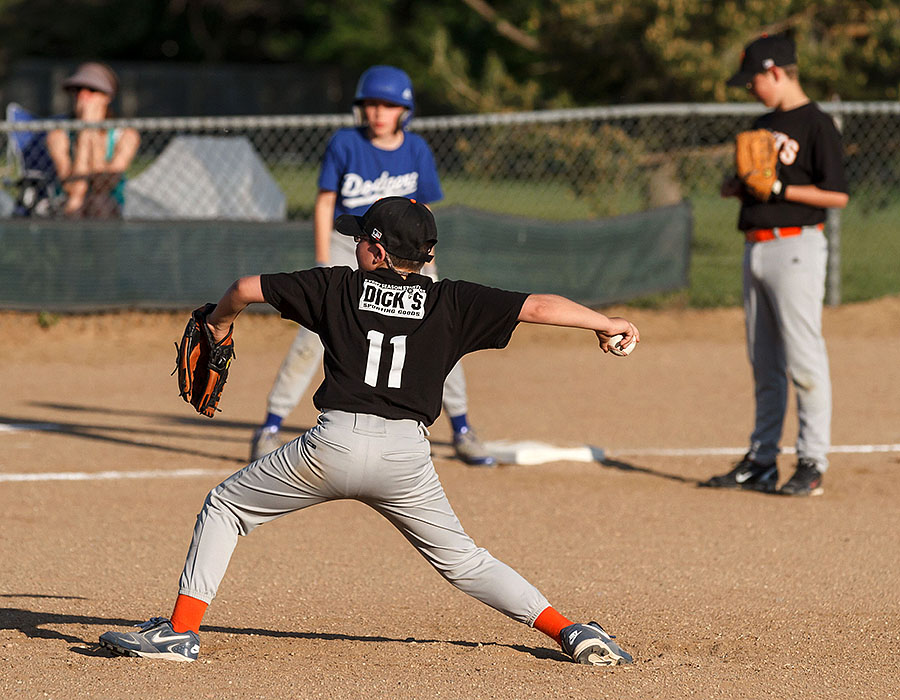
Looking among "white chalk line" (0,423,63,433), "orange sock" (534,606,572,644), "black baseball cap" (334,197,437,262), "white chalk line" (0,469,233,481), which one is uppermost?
"black baseball cap" (334,197,437,262)

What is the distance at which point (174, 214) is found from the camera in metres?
11.9

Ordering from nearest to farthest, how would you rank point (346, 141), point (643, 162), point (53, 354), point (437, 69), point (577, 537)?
point (577, 537) < point (346, 141) < point (53, 354) < point (643, 162) < point (437, 69)

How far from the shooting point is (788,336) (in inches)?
236

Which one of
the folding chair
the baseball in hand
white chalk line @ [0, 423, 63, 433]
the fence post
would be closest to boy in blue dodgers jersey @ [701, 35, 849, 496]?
the baseball in hand

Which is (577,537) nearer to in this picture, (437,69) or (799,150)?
(799,150)

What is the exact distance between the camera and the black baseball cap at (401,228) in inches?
147

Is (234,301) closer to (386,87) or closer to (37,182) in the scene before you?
(386,87)

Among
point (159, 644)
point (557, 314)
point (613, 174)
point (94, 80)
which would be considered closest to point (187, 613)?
point (159, 644)

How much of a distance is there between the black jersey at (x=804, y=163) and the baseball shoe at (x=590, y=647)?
9.32 feet

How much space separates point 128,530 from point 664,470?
9.47 ft

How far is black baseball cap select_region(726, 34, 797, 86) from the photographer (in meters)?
5.96

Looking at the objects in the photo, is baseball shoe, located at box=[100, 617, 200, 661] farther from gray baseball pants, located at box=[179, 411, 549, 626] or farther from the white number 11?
the white number 11

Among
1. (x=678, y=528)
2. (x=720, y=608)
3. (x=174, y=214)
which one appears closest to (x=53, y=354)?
(x=174, y=214)

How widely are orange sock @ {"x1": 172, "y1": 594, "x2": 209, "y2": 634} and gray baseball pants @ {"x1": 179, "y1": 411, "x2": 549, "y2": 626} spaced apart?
1.0 inches
